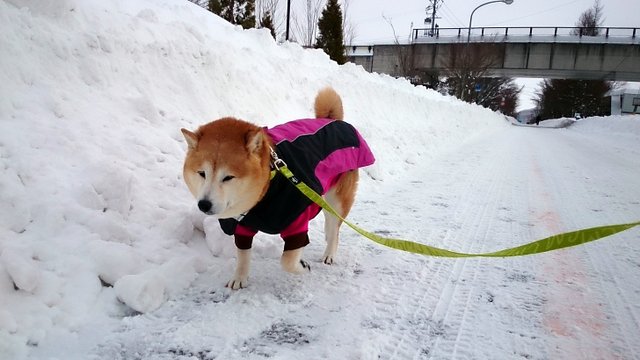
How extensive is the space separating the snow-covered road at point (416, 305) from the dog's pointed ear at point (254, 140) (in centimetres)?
98

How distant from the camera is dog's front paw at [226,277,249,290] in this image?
2593 millimetres

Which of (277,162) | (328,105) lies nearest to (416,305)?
(277,162)

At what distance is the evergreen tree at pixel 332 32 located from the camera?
16.5 m

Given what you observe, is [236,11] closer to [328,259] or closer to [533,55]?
[328,259]

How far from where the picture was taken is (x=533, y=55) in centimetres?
3050

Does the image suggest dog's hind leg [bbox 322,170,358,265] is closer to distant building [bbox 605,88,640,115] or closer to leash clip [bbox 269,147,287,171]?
leash clip [bbox 269,147,287,171]

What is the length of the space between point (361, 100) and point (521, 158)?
404 cm

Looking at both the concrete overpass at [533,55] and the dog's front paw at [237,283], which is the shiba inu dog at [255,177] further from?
the concrete overpass at [533,55]

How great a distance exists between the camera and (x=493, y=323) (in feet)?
7.28

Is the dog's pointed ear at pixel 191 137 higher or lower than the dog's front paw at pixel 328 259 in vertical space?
higher

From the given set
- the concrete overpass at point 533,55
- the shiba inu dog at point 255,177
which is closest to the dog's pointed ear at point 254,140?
the shiba inu dog at point 255,177

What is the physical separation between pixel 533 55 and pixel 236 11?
24926 mm

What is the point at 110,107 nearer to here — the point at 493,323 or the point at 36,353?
the point at 36,353

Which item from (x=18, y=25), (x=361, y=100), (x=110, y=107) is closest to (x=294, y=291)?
(x=110, y=107)
